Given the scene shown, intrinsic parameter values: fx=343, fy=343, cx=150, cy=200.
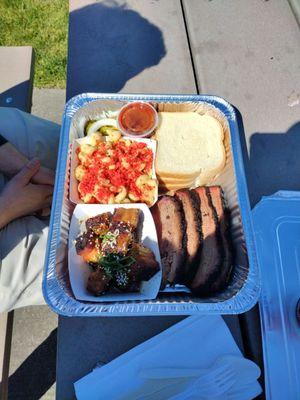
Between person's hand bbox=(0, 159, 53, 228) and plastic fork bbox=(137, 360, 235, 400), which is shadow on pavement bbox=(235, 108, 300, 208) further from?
person's hand bbox=(0, 159, 53, 228)

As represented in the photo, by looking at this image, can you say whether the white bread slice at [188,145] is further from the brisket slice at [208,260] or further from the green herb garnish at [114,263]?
the green herb garnish at [114,263]

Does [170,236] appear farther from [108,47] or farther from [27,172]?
[108,47]

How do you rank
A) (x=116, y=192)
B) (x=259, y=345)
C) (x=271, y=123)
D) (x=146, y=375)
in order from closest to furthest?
(x=146, y=375), (x=259, y=345), (x=116, y=192), (x=271, y=123)

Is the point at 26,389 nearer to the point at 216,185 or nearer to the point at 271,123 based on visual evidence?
the point at 216,185

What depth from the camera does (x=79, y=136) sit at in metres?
1.66

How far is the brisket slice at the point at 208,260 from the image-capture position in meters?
1.38

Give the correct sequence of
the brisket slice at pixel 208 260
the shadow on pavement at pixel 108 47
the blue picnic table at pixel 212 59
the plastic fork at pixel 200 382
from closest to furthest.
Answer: the plastic fork at pixel 200 382
the brisket slice at pixel 208 260
the blue picnic table at pixel 212 59
the shadow on pavement at pixel 108 47

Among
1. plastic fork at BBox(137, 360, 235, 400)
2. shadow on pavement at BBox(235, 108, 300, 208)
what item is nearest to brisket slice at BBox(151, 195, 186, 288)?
plastic fork at BBox(137, 360, 235, 400)

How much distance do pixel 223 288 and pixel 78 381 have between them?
0.65m

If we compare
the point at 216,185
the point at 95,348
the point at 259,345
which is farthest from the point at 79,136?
the point at 259,345

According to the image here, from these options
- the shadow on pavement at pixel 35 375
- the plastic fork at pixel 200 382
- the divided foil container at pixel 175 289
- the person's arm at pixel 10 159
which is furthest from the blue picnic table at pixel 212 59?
the shadow on pavement at pixel 35 375

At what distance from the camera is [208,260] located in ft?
4.55

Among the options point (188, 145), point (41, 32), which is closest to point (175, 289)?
point (188, 145)

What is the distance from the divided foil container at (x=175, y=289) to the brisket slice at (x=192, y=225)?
14cm
